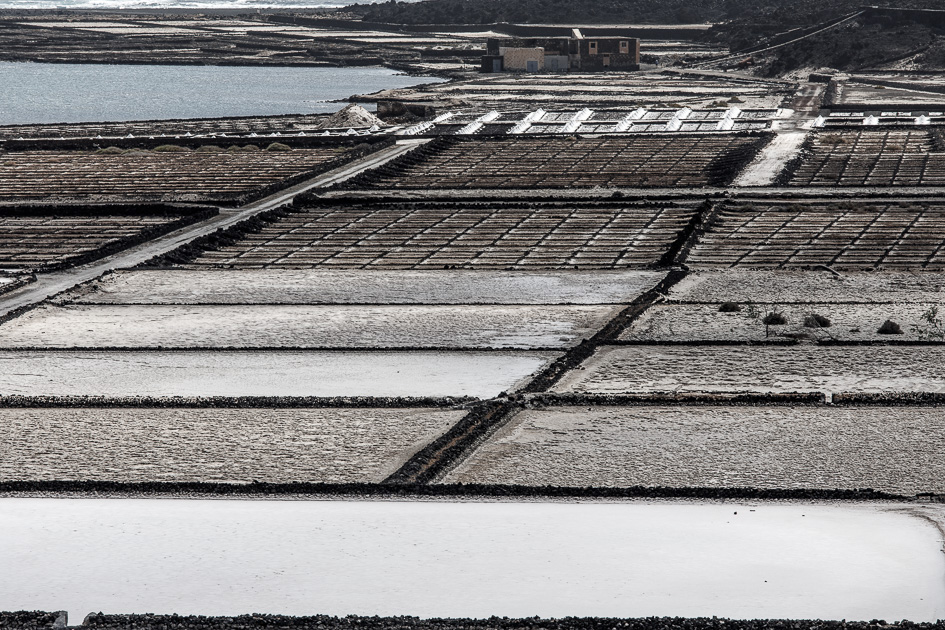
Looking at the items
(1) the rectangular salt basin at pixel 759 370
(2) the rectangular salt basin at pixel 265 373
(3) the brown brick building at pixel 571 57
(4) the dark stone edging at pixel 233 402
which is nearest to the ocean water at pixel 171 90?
(3) the brown brick building at pixel 571 57

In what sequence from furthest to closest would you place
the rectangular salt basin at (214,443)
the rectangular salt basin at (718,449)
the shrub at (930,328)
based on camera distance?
1. the shrub at (930,328)
2. the rectangular salt basin at (214,443)
3. the rectangular salt basin at (718,449)

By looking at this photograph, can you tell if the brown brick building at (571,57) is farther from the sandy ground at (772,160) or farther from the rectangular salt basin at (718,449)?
the rectangular salt basin at (718,449)

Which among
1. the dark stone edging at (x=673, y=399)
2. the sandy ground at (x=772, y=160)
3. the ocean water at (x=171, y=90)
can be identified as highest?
the dark stone edging at (x=673, y=399)

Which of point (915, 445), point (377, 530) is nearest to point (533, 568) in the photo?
point (377, 530)

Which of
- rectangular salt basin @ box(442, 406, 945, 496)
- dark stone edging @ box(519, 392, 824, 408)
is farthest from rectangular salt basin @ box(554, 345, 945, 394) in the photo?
rectangular salt basin @ box(442, 406, 945, 496)

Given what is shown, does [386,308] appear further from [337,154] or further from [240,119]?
[240,119]

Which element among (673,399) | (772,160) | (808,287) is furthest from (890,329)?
(772,160)

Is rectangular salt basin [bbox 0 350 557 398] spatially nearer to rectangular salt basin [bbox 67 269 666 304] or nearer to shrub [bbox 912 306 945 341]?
rectangular salt basin [bbox 67 269 666 304]

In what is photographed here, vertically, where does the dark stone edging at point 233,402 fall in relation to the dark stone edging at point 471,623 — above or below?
below

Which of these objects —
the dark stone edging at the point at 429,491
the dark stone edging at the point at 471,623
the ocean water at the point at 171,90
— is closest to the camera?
the dark stone edging at the point at 471,623
